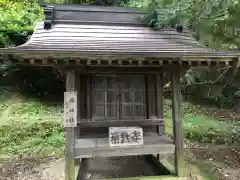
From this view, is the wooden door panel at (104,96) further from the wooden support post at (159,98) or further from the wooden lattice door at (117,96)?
the wooden support post at (159,98)

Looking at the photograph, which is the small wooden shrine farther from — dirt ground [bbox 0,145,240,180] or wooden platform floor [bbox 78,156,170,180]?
dirt ground [bbox 0,145,240,180]

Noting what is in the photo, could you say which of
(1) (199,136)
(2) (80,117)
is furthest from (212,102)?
(2) (80,117)

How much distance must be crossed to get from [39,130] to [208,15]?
23.4 ft

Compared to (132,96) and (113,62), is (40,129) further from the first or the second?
(113,62)

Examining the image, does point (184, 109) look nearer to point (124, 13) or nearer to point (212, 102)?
point (212, 102)

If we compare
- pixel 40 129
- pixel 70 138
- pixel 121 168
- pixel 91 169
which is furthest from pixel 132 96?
pixel 40 129

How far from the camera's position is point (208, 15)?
7383mm

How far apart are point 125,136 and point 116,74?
1.52 metres

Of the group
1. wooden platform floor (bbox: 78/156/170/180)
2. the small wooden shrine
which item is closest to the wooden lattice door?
the small wooden shrine

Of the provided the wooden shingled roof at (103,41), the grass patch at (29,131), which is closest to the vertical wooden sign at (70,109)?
the wooden shingled roof at (103,41)

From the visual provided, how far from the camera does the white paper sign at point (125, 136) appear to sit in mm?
5680

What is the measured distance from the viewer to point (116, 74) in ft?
20.4

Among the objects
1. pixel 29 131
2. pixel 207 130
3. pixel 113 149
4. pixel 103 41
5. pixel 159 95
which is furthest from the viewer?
pixel 207 130

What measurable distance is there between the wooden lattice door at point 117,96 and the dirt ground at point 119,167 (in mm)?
1707
